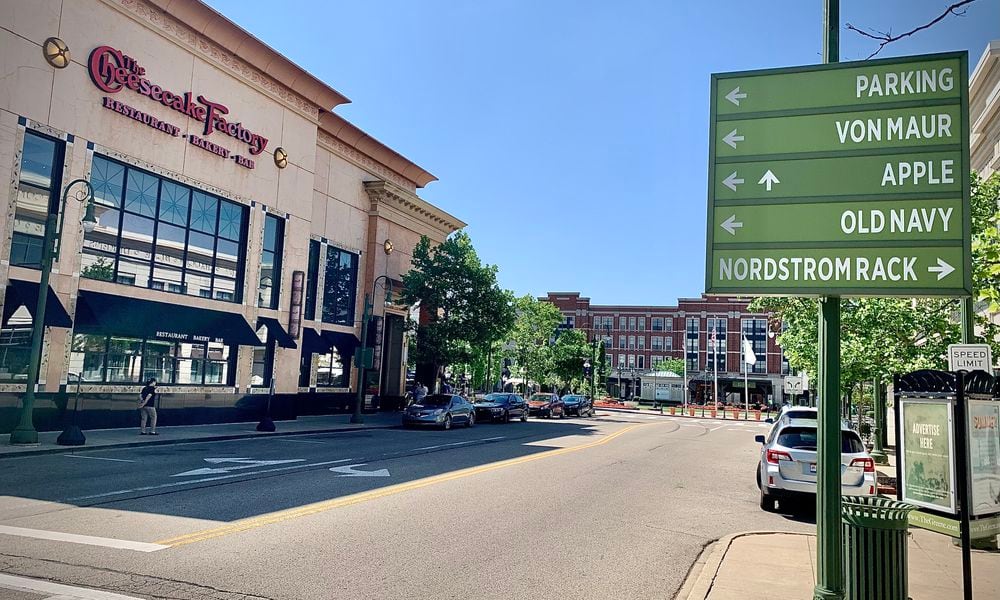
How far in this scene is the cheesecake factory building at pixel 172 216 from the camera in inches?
768

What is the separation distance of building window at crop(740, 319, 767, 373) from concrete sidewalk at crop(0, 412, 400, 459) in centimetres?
8342

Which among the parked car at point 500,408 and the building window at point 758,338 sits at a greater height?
the building window at point 758,338

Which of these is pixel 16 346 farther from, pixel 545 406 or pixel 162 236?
pixel 545 406

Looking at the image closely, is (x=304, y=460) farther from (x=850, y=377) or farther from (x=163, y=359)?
(x=850, y=377)

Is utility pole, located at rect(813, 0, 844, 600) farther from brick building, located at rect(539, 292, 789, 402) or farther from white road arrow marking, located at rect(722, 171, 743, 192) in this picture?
brick building, located at rect(539, 292, 789, 402)

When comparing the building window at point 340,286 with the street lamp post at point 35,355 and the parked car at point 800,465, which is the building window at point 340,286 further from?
the parked car at point 800,465

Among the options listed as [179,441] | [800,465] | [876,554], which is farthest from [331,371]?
[876,554]

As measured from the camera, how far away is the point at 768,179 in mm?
6008

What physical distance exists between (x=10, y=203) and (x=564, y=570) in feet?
62.9

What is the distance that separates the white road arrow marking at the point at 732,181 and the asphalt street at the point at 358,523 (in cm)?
395

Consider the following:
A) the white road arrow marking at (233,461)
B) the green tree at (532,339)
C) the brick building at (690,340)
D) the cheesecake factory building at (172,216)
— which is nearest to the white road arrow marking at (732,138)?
the white road arrow marking at (233,461)

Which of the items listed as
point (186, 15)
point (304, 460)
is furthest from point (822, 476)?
point (186, 15)

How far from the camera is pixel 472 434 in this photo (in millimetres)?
26344

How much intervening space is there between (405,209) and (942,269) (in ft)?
115
